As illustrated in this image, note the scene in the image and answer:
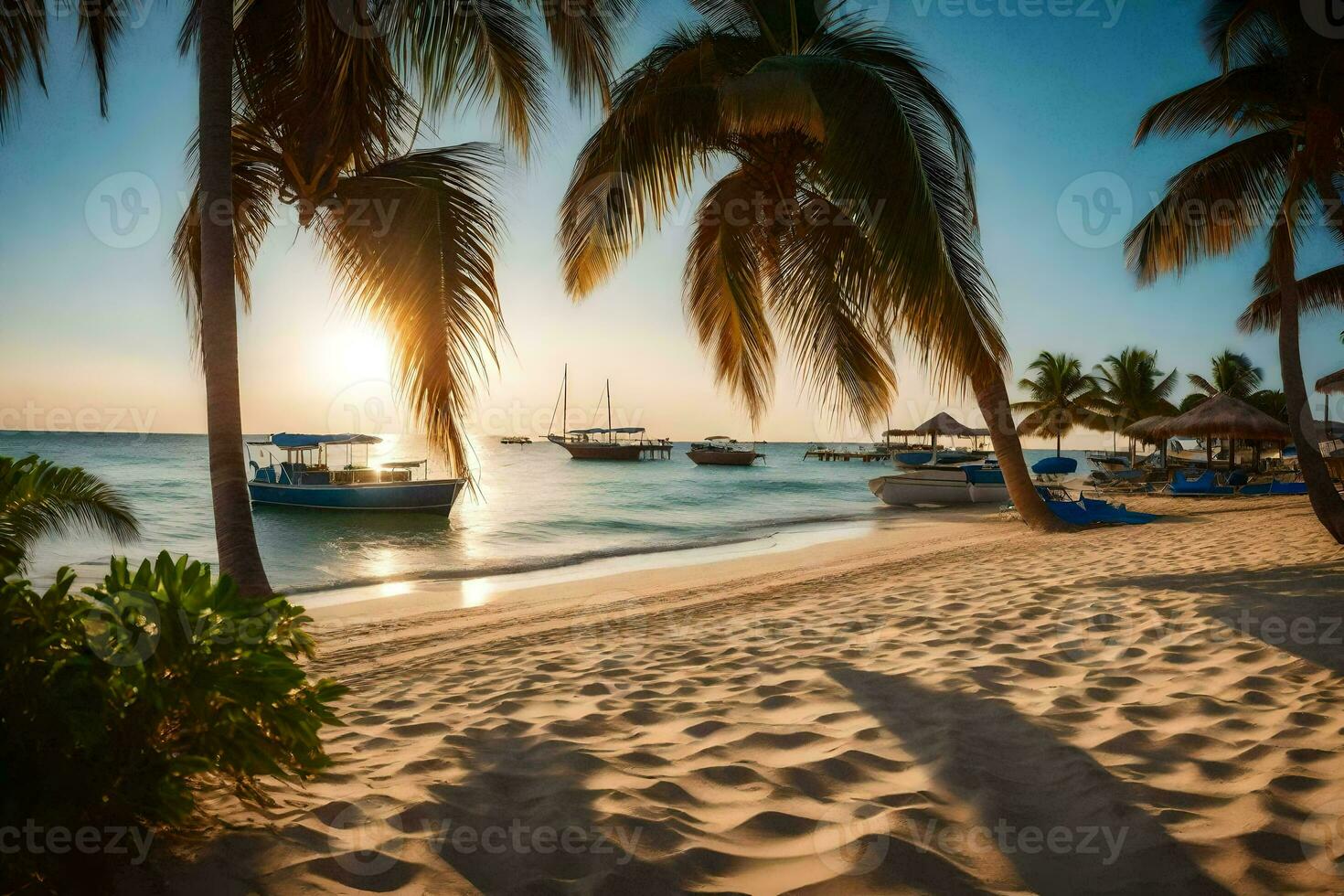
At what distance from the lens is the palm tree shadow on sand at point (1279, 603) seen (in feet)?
13.8

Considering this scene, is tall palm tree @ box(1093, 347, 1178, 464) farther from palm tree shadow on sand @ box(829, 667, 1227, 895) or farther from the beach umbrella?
palm tree shadow on sand @ box(829, 667, 1227, 895)

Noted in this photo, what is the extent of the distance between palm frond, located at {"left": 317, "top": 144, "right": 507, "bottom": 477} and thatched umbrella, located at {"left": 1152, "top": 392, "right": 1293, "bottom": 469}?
25.5 metres

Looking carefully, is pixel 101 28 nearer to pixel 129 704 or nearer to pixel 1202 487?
pixel 129 704

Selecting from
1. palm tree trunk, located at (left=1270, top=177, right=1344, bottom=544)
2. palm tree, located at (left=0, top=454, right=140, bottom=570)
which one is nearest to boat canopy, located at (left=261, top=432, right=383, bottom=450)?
palm tree, located at (left=0, top=454, right=140, bottom=570)

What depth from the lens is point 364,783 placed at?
264 cm

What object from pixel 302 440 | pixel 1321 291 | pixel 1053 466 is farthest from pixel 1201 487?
pixel 302 440

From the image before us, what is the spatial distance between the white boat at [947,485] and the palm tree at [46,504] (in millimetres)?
24125

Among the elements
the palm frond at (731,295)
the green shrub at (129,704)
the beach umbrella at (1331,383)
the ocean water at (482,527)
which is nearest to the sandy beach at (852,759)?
the green shrub at (129,704)

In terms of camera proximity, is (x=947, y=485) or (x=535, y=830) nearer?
(x=535, y=830)

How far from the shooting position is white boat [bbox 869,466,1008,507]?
2512cm

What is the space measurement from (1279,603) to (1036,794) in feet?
13.5

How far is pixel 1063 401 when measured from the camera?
131 ft

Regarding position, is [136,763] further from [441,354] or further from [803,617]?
[803,617]

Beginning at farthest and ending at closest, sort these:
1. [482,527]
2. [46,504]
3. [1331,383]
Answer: [482,527], [1331,383], [46,504]
